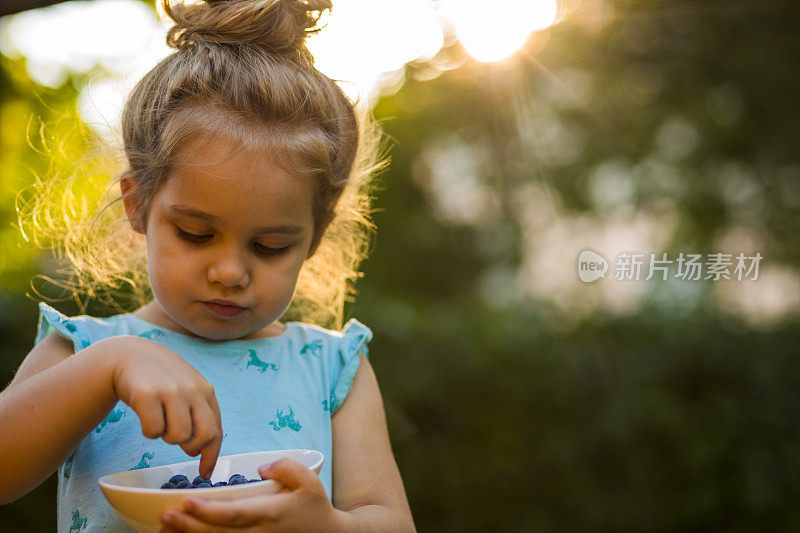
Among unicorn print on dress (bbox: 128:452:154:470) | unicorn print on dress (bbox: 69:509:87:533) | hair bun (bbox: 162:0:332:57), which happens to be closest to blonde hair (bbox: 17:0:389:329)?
hair bun (bbox: 162:0:332:57)

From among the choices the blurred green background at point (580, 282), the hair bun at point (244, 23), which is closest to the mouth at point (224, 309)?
the hair bun at point (244, 23)

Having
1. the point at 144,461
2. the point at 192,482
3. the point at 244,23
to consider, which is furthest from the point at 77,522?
the point at 244,23

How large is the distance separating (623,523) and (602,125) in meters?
2.13

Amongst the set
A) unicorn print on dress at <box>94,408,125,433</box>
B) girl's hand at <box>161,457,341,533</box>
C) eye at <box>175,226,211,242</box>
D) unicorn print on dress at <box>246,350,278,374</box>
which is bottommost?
girl's hand at <box>161,457,341,533</box>

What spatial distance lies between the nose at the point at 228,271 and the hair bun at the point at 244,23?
47 centimetres

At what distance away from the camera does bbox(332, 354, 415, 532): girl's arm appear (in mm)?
1324

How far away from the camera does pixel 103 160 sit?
1.60 m

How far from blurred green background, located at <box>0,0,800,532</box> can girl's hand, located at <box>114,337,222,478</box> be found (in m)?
1.95

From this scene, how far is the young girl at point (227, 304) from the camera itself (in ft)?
3.43

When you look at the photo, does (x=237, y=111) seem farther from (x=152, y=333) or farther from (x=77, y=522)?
(x=77, y=522)

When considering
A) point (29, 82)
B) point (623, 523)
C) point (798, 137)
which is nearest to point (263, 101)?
point (29, 82)

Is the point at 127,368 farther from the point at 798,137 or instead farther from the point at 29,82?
the point at 798,137

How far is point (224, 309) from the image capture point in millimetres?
1333

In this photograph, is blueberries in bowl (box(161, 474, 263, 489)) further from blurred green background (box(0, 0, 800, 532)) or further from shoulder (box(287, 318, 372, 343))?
blurred green background (box(0, 0, 800, 532))
